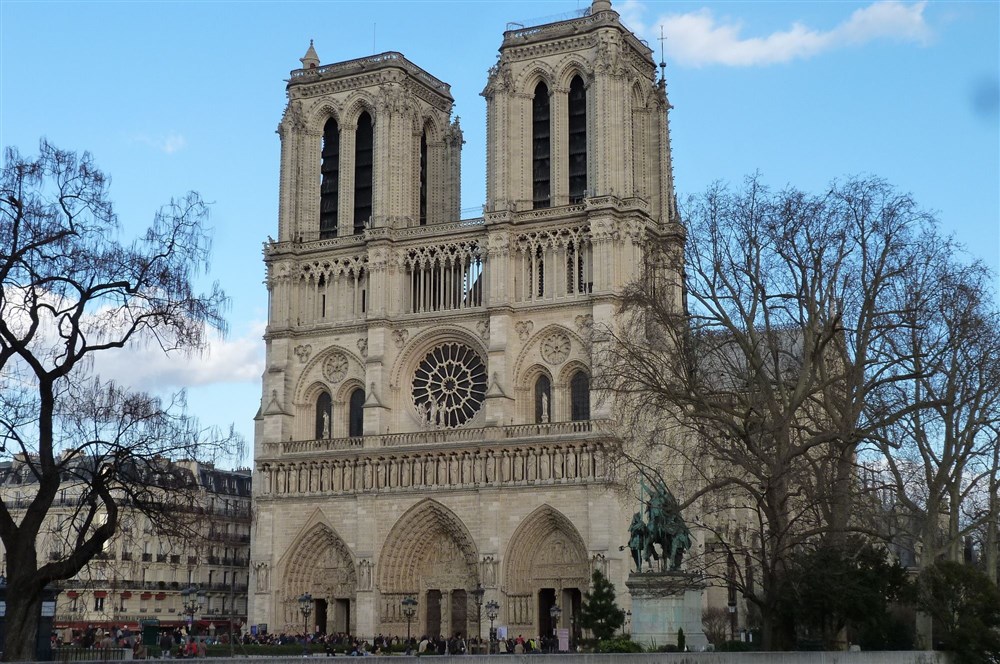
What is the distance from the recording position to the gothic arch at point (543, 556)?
48.3 metres

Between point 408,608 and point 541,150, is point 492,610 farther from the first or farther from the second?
point 541,150

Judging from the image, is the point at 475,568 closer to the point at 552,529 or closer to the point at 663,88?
the point at 552,529

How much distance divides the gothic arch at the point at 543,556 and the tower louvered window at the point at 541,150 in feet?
40.1

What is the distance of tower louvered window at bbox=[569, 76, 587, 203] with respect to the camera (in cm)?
5216

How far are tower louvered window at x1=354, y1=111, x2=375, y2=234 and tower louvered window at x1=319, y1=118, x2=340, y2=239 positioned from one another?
830 millimetres

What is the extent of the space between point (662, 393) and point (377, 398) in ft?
81.5

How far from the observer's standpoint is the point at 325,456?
52.8 m

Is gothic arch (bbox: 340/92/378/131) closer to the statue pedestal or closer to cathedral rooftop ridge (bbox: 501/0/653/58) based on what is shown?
cathedral rooftop ridge (bbox: 501/0/653/58)

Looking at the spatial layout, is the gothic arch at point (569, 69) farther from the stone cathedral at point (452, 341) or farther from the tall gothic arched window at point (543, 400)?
the tall gothic arched window at point (543, 400)

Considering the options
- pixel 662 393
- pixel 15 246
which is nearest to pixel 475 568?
pixel 662 393

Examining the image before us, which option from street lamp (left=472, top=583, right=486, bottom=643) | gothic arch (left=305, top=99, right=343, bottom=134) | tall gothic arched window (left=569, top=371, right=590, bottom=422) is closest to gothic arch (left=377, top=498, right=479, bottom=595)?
street lamp (left=472, top=583, right=486, bottom=643)

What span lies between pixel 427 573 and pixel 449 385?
7.22 m

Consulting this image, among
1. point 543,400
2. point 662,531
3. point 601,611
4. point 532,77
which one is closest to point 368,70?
point 532,77

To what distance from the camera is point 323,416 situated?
5469 cm
